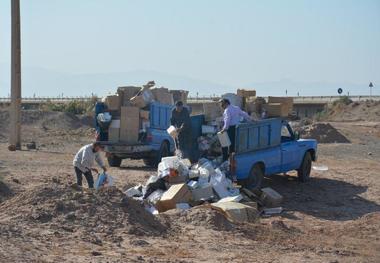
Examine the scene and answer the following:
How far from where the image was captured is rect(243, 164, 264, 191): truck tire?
17.4 metres

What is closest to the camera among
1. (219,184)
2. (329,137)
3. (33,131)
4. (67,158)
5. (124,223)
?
(124,223)

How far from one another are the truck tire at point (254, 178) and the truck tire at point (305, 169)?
8.75 ft

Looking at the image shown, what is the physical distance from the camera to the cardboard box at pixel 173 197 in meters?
14.6

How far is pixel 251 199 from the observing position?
53.4 feet

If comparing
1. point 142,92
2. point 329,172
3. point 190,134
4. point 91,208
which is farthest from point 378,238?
point 142,92

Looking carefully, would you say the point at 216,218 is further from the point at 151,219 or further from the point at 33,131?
the point at 33,131

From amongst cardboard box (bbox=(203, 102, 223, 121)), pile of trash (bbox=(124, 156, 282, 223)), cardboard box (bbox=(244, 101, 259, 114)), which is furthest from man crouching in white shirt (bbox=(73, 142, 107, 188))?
cardboard box (bbox=(244, 101, 259, 114))

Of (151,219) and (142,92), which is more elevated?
(142,92)

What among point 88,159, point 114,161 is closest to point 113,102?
point 114,161

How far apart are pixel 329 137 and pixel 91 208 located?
94.8ft

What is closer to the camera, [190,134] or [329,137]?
[190,134]

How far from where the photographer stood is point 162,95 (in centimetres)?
2448

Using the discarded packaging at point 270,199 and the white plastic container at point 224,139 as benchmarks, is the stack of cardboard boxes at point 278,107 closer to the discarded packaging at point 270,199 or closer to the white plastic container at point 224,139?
the white plastic container at point 224,139

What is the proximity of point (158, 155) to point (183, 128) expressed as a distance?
6.10 meters
